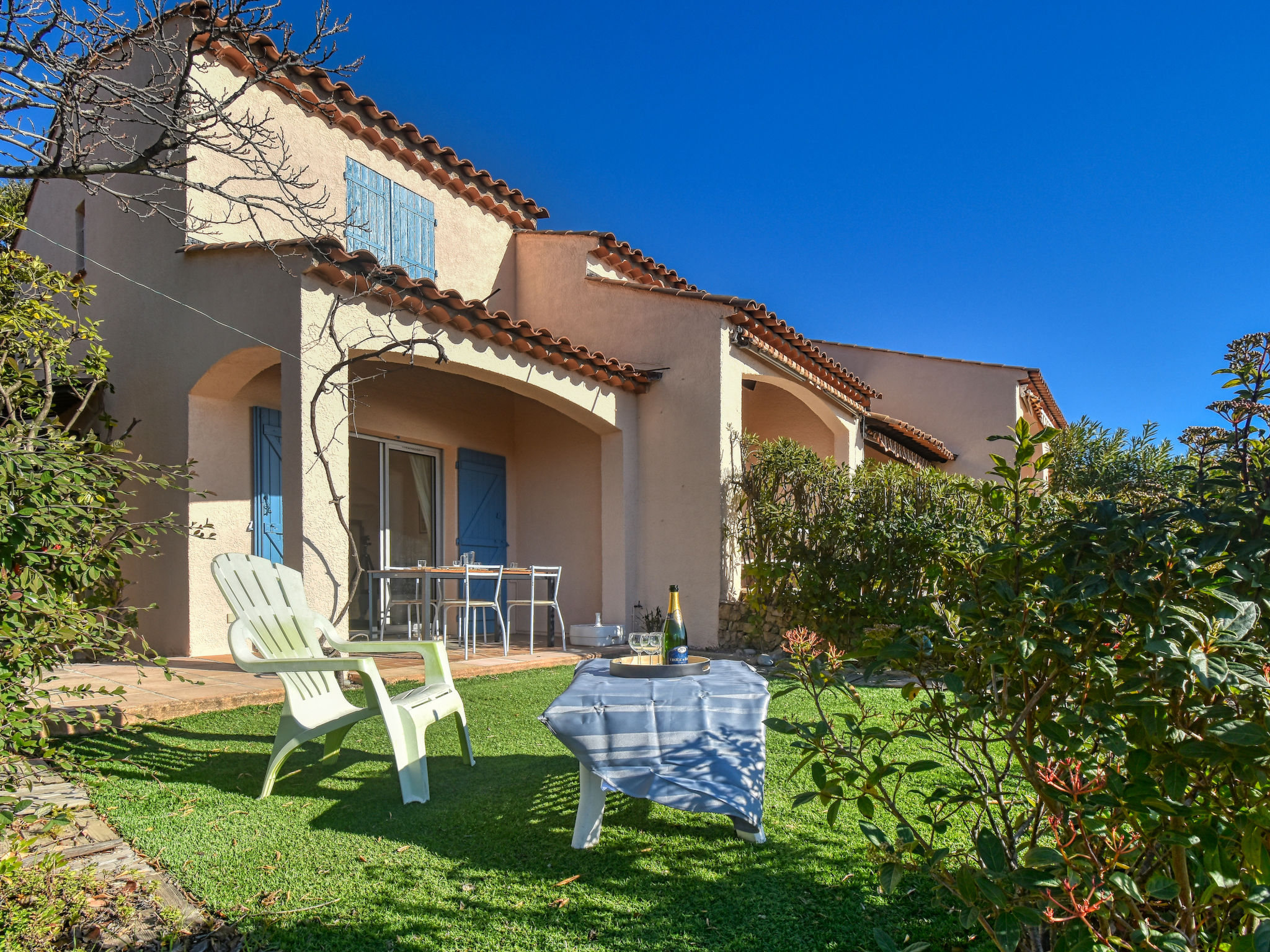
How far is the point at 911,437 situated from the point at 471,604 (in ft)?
26.6

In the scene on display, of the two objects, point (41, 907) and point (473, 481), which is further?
point (473, 481)

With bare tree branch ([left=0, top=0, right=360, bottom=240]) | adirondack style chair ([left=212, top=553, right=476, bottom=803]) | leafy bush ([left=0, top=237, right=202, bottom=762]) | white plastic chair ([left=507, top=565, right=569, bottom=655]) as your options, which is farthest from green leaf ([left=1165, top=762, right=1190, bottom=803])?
white plastic chair ([left=507, top=565, right=569, bottom=655])

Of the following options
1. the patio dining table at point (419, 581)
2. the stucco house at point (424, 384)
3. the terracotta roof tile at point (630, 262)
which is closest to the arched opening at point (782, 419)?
the stucco house at point (424, 384)

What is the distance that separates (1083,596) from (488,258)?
962 centimetres

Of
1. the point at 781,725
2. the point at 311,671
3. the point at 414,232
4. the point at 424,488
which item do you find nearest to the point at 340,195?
the point at 414,232

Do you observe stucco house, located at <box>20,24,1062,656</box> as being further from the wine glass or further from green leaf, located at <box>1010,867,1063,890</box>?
green leaf, located at <box>1010,867,1063,890</box>

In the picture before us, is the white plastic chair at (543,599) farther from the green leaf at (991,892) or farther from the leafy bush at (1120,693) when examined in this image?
the green leaf at (991,892)

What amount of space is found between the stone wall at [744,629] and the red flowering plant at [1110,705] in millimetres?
6509

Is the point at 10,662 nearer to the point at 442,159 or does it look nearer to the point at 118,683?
the point at 118,683

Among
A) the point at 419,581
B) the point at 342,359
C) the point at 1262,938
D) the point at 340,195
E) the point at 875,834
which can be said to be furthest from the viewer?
A: the point at 419,581

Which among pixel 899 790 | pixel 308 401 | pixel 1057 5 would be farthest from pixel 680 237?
pixel 899 790

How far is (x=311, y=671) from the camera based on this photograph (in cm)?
351

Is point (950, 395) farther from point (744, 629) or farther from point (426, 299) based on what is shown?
point (426, 299)

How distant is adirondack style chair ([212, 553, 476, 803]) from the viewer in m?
3.28
